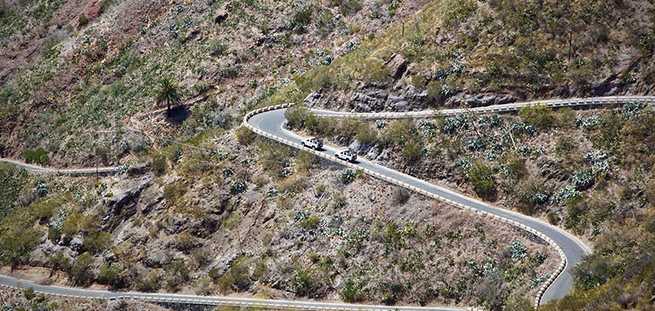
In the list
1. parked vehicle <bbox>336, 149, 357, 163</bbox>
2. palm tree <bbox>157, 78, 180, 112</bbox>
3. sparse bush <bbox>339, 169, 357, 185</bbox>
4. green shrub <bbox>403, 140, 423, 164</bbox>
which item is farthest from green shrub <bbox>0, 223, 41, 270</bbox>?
green shrub <bbox>403, 140, 423, 164</bbox>

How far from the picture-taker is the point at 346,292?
5494cm

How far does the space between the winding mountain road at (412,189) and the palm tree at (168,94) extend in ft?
26.8

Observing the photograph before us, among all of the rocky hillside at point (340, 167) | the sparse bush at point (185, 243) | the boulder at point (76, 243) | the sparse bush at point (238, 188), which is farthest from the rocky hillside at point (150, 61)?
the sparse bush at point (185, 243)

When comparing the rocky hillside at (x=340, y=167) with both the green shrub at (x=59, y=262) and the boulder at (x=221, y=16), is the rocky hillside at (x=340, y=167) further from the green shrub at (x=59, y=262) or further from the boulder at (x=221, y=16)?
the boulder at (x=221, y=16)

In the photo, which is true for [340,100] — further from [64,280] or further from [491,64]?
[64,280]

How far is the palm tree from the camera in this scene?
7956 cm

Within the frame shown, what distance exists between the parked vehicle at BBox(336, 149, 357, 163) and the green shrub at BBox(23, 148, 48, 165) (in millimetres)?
34474

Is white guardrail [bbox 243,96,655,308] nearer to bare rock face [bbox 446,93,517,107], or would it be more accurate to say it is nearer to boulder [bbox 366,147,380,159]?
bare rock face [bbox 446,93,517,107]

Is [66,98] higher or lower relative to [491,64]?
lower

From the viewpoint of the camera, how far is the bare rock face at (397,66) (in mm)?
68750

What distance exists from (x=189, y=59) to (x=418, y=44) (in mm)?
25819

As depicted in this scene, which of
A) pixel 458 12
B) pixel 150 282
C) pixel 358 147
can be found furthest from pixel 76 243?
pixel 458 12

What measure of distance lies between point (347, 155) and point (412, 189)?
6.90 m

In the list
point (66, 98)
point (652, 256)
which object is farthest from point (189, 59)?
point (652, 256)
